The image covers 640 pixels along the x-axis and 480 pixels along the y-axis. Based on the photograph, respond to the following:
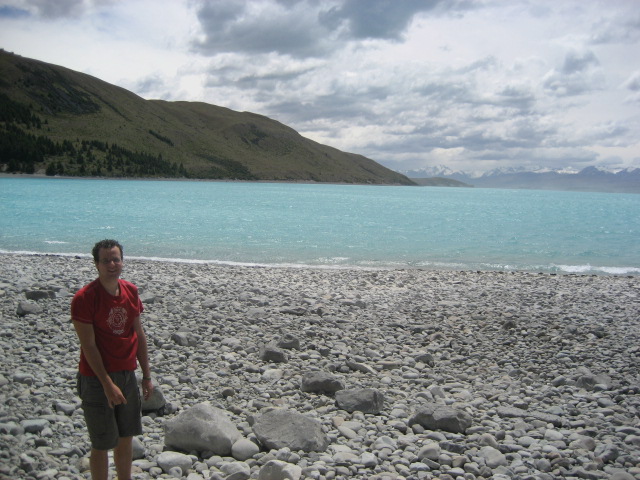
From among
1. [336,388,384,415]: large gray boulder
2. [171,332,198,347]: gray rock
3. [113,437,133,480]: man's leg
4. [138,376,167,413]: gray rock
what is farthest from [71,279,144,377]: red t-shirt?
[171,332,198,347]: gray rock

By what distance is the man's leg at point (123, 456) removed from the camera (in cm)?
485

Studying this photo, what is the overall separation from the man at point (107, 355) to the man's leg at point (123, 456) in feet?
0.05

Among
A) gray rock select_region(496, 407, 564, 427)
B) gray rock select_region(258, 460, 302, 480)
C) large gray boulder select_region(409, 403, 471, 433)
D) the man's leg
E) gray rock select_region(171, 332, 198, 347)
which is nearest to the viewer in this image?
the man's leg

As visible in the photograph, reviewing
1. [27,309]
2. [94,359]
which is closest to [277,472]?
[94,359]

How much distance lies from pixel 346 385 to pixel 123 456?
14.0ft

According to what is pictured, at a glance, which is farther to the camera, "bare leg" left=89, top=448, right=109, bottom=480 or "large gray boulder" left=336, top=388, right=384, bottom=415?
"large gray boulder" left=336, top=388, right=384, bottom=415

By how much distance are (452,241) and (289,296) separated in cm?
2666

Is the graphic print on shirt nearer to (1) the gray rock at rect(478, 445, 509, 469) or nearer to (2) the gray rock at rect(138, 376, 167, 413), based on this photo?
(2) the gray rock at rect(138, 376, 167, 413)

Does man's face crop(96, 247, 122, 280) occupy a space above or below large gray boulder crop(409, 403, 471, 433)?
above

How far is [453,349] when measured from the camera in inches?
420

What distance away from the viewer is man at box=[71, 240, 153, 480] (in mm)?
4449

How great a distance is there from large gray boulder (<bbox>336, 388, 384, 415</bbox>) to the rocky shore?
20mm

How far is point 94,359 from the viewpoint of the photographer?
14.6 ft

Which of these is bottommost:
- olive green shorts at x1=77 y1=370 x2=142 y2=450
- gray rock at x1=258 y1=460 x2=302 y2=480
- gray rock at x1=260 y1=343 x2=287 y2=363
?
gray rock at x1=258 y1=460 x2=302 y2=480
